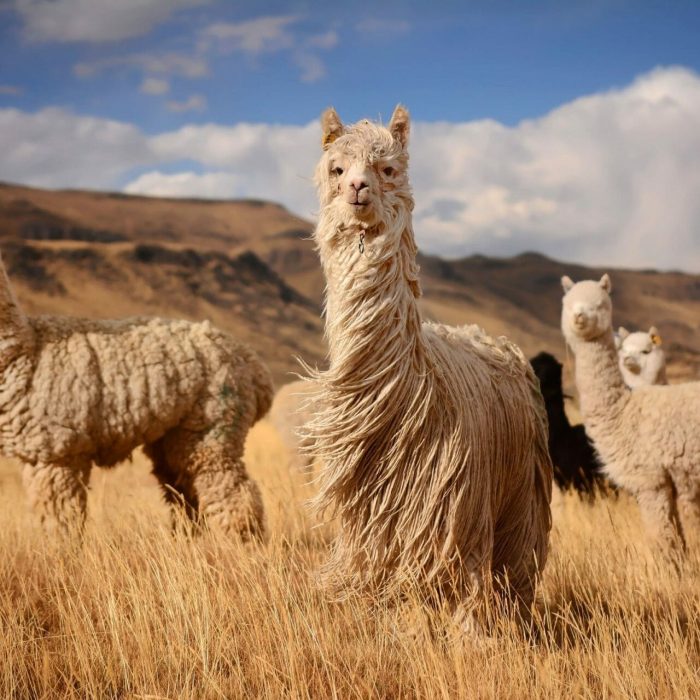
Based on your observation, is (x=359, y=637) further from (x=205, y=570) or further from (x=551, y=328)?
(x=551, y=328)

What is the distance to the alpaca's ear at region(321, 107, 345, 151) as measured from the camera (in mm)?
3584

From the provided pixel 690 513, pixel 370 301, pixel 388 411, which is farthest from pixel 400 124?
pixel 690 513

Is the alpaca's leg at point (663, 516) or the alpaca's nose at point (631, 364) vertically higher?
the alpaca's nose at point (631, 364)

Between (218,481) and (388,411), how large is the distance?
265 centimetres

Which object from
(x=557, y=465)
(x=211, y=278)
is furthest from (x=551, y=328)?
(x=557, y=465)

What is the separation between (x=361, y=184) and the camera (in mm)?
3254

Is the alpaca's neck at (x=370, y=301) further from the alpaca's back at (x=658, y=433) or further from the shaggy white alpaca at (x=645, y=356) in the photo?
the shaggy white alpaca at (x=645, y=356)

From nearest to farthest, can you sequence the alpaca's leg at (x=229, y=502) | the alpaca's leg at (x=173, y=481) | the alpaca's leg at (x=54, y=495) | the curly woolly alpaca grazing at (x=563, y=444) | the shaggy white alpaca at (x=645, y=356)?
1. the alpaca's leg at (x=54, y=495)
2. the alpaca's leg at (x=229, y=502)
3. the alpaca's leg at (x=173, y=481)
4. the curly woolly alpaca grazing at (x=563, y=444)
5. the shaggy white alpaca at (x=645, y=356)

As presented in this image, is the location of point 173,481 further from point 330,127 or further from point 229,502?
point 330,127

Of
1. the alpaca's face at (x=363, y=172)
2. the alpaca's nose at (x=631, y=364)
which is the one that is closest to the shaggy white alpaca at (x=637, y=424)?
the alpaca's nose at (x=631, y=364)

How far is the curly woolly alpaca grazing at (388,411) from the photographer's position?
11.0 ft

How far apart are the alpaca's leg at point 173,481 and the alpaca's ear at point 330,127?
3.08 m

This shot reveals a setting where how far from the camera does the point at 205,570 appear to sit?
4453 mm

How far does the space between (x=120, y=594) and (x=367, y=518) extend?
1373 mm
